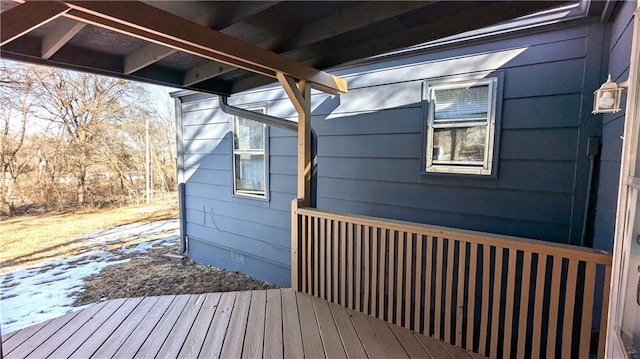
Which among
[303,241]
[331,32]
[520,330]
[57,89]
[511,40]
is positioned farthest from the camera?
[57,89]

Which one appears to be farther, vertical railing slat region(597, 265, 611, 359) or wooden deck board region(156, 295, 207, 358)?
wooden deck board region(156, 295, 207, 358)

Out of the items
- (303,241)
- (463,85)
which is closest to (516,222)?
(463,85)

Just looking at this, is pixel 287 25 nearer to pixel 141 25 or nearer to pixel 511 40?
pixel 141 25

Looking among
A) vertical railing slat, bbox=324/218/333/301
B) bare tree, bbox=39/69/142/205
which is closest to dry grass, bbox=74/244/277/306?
vertical railing slat, bbox=324/218/333/301

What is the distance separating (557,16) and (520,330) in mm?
2340

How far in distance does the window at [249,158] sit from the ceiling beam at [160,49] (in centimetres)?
195

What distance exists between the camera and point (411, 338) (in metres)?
2.06

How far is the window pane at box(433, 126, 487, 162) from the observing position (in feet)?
8.87

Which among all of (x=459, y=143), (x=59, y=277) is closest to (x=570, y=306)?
(x=459, y=143)

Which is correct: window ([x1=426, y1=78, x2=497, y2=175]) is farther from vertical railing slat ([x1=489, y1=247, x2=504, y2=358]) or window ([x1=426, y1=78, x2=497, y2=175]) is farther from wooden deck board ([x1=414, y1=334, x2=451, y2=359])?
wooden deck board ([x1=414, y1=334, x2=451, y2=359])

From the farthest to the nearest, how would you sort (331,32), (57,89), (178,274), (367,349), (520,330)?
(57,89), (178,274), (331,32), (367,349), (520,330)

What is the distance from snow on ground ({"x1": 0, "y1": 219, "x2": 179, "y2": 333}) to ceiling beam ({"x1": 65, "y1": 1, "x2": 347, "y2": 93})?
3.78 m

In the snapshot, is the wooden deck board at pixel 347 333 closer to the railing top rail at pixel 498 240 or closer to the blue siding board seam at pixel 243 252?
the railing top rail at pixel 498 240

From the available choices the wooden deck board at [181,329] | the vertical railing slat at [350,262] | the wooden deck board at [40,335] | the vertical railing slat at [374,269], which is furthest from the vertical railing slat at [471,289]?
the wooden deck board at [40,335]
